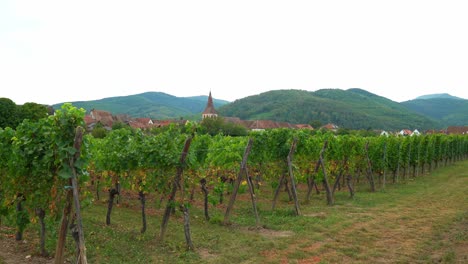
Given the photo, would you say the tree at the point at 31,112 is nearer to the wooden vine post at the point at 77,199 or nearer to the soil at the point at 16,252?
the soil at the point at 16,252

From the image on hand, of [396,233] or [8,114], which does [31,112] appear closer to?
[8,114]

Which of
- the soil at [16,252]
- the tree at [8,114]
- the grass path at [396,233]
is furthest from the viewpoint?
the tree at [8,114]

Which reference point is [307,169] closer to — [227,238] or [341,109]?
[227,238]

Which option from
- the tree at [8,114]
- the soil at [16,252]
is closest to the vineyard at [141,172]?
the soil at [16,252]

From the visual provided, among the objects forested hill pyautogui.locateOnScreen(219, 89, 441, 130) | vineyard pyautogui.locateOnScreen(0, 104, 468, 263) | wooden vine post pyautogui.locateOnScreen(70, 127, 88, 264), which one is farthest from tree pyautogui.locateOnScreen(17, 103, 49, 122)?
forested hill pyautogui.locateOnScreen(219, 89, 441, 130)

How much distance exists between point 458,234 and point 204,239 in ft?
23.2

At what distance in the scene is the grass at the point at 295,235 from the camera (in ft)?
27.1

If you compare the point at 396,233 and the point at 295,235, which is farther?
the point at 396,233

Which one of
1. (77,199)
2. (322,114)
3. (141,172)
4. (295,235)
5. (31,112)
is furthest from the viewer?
(322,114)

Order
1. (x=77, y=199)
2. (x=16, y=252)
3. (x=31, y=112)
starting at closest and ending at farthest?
(x=77, y=199) → (x=16, y=252) → (x=31, y=112)

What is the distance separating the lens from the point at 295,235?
403 inches

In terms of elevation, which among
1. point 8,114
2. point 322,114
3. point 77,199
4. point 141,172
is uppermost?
point 322,114

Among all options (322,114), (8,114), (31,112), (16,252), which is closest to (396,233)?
(16,252)

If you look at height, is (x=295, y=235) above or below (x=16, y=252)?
below
